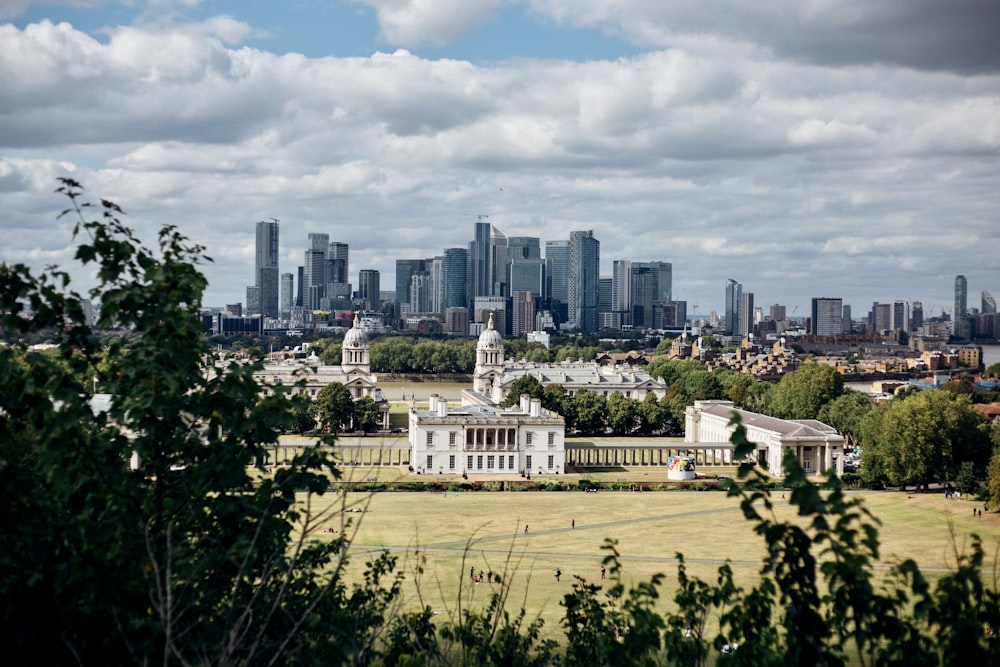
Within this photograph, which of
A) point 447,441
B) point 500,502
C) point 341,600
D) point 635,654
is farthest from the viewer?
point 447,441

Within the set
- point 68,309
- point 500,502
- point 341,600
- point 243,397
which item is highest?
point 68,309

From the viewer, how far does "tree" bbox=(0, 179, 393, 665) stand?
10.9m

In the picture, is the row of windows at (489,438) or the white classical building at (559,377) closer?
the row of windows at (489,438)

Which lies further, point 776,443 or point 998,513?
point 776,443

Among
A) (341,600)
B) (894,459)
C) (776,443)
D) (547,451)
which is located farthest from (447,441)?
(341,600)

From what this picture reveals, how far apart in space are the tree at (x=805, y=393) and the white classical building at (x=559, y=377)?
2142cm

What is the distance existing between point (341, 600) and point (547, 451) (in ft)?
206

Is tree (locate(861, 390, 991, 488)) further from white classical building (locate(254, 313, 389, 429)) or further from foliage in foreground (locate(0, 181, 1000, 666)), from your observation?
foliage in foreground (locate(0, 181, 1000, 666))

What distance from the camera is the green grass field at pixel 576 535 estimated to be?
3822 centimetres

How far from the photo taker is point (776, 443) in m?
79.0

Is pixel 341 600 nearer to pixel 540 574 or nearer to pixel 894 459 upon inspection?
pixel 540 574

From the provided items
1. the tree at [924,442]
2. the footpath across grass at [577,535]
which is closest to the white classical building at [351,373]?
the footpath across grass at [577,535]

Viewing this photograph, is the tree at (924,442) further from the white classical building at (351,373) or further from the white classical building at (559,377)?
the white classical building at (559,377)

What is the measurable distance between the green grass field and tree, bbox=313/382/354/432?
92.1 ft
